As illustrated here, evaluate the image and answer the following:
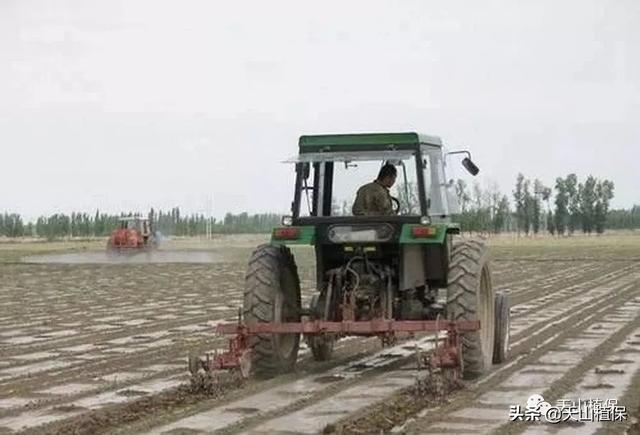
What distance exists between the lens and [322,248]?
11.2 meters

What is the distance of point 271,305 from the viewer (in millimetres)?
10867

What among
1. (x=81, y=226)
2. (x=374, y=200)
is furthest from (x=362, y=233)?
(x=81, y=226)

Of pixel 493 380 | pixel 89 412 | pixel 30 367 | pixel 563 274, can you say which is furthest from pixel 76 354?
pixel 563 274

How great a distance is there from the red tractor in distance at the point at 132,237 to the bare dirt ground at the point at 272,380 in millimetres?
27489

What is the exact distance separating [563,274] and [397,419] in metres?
25.0

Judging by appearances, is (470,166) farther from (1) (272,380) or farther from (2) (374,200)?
(1) (272,380)

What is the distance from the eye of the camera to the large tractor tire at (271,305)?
10781mm

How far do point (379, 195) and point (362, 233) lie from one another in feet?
1.96

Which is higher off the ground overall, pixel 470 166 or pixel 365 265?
pixel 470 166

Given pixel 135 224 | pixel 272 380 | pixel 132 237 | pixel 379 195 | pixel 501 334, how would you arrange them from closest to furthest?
pixel 272 380
pixel 379 195
pixel 501 334
pixel 132 237
pixel 135 224

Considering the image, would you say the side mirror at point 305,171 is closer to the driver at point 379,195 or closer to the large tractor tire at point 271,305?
the driver at point 379,195

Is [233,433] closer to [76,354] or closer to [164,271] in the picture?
[76,354]

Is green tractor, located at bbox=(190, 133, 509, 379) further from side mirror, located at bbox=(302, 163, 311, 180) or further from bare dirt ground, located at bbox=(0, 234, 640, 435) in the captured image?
bare dirt ground, located at bbox=(0, 234, 640, 435)

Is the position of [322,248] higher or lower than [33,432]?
higher
